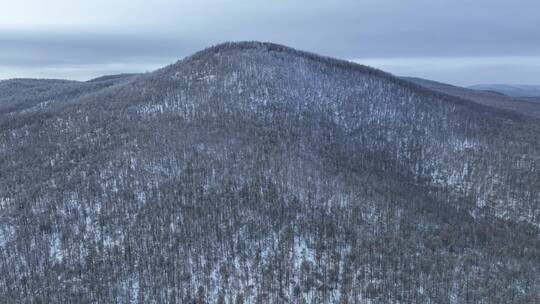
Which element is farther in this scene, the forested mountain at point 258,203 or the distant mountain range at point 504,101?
the distant mountain range at point 504,101

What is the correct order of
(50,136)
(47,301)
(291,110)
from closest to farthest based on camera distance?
1. (47,301)
2. (50,136)
3. (291,110)

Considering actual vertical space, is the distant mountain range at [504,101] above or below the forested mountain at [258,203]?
above

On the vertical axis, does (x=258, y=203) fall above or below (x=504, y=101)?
below

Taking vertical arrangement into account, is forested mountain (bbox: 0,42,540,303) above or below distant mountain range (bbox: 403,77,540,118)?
below

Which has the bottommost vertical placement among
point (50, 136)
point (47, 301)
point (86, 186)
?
point (47, 301)

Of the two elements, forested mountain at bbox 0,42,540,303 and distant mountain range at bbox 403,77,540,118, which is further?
distant mountain range at bbox 403,77,540,118

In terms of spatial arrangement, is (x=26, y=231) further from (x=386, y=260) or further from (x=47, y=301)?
(x=386, y=260)

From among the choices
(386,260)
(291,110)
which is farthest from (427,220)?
(291,110)

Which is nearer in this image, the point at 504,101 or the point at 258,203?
the point at 258,203
